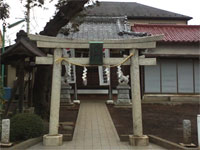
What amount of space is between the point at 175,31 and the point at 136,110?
1192 cm

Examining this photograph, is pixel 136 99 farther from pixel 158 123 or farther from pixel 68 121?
pixel 68 121

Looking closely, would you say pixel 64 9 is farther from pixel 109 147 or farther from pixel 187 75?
pixel 187 75

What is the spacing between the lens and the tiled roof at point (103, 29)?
55.2 ft

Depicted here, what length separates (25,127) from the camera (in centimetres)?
685

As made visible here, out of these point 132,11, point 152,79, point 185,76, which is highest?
point 132,11

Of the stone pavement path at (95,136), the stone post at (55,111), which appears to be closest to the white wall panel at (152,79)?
the stone pavement path at (95,136)

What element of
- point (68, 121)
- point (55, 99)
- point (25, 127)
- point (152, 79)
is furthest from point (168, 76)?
point (25, 127)

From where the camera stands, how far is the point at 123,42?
7078 millimetres

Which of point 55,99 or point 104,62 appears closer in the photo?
point 55,99

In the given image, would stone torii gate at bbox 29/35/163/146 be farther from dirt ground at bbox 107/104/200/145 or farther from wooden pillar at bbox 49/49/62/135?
dirt ground at bbox 107/104/200/145

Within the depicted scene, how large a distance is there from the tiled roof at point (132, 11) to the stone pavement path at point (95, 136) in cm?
1381

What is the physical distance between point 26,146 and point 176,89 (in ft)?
38.3

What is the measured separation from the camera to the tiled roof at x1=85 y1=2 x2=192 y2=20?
77.3 ft

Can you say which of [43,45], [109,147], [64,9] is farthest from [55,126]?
[64,9]
